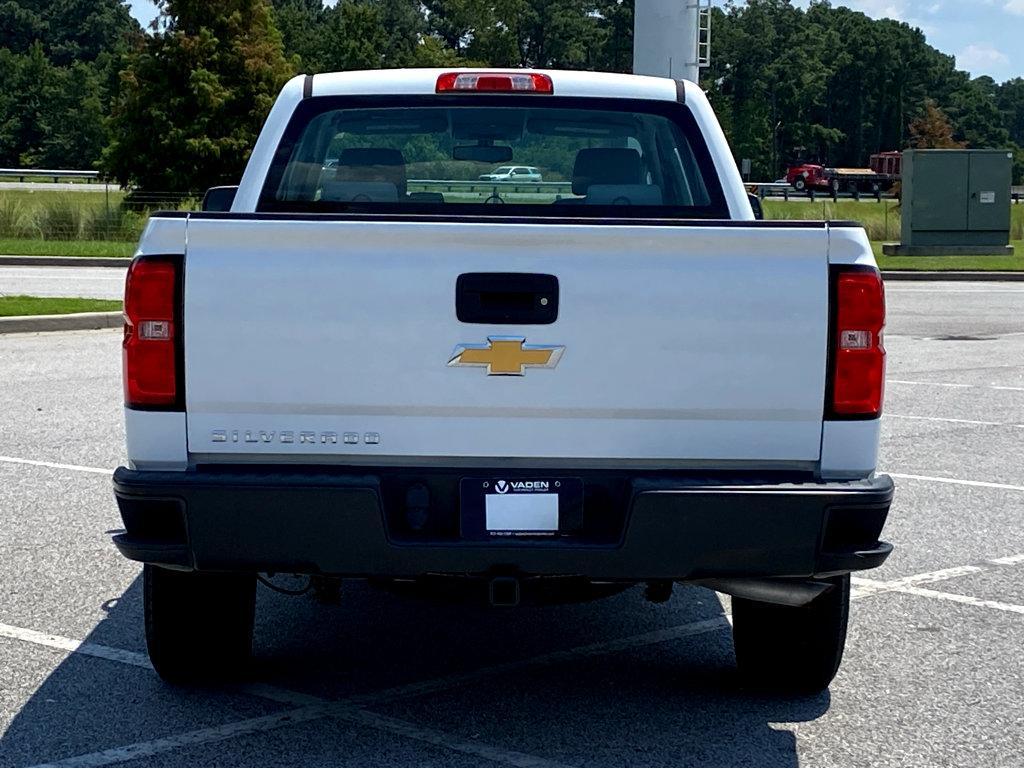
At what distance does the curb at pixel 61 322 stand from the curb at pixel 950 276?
53.2ft

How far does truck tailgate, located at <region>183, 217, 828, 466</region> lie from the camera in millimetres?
4312

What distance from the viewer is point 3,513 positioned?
795 centimetres

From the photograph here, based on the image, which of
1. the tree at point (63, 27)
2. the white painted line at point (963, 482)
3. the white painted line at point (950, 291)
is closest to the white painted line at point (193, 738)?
the white painted line at point (963, 482)

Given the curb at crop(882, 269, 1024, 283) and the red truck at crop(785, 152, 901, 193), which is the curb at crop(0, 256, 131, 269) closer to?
the curb at crop(882, 269, 1024, 283)

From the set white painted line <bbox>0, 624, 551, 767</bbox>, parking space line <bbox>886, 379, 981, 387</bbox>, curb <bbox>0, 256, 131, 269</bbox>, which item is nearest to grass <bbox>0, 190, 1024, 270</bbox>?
curb <bbox>0, 256, 131, 269</bbox>

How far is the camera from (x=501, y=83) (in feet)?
19.4

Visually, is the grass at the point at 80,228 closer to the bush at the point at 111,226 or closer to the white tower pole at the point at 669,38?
the bush at the point at 111,226

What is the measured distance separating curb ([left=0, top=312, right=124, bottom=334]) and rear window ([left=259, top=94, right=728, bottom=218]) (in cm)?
1201

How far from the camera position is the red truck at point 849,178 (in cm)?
9306

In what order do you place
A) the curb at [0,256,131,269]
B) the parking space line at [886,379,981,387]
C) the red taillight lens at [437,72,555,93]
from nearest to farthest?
the red taillight lens at [437,72,555,93]
the parking space line at [886,379,981,387]
the curb at [0,256,131,269]

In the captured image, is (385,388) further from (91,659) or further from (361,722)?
(91,659)

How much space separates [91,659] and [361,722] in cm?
121

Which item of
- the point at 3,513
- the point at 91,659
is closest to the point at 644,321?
the point at 91,659

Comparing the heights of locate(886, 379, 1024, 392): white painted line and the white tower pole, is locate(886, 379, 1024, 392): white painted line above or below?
below
